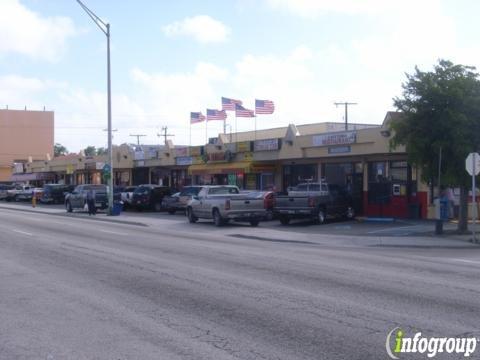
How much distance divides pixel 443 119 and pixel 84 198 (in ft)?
85.8

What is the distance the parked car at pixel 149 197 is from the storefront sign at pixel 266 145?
733cm

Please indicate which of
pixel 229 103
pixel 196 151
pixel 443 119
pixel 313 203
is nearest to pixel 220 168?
pixel 196 151

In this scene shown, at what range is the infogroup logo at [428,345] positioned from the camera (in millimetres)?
7223

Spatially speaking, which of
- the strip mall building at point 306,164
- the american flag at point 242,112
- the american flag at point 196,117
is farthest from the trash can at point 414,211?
the american flag at point 196,117

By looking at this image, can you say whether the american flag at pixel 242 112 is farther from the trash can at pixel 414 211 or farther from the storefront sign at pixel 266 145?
the trash can at pixel 414 211

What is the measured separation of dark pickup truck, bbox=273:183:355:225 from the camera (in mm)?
28748

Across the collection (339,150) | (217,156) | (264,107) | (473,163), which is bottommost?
(473,163)

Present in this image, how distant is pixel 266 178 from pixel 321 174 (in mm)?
5598

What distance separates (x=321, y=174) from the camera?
3734 cm

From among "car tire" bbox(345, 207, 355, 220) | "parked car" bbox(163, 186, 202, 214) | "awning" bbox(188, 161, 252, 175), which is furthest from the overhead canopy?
"car tire" bbox(345, 207, 355, 220)

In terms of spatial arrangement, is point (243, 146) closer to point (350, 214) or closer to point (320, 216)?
point (350, 214)

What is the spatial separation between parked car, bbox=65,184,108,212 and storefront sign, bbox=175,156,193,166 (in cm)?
637

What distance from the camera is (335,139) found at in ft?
110

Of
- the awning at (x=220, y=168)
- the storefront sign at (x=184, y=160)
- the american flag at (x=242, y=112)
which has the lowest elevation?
the awning at (x=220, y=168)
